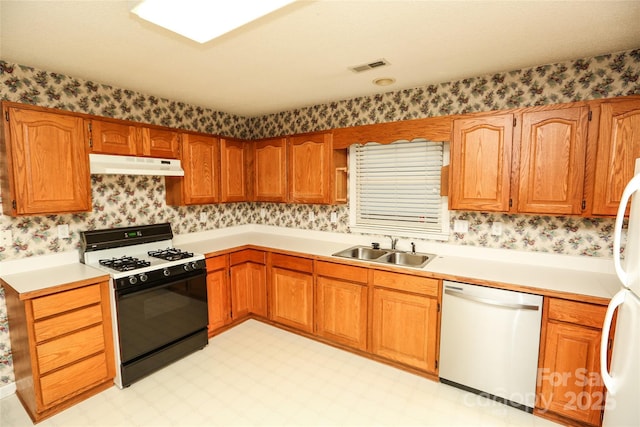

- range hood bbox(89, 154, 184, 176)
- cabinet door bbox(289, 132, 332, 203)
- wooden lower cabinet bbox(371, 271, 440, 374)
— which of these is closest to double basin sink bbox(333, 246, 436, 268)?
wooden lower cabinet bbox(371, 271, 440, 374)

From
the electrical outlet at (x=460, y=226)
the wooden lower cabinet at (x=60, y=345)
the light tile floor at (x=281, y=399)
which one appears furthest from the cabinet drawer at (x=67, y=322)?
the electrical outlet at (x=460, y=226)

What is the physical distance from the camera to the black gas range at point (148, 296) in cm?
245

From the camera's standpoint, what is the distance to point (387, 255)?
3145mm

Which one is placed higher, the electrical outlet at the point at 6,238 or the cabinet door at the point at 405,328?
the electrical outlet at the point at 6,238

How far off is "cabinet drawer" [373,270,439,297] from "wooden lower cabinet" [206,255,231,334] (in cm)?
162

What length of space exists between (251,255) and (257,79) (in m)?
1.88

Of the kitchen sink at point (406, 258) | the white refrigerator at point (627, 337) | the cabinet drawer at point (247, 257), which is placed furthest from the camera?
the cabinet drawer at point (247, 257)

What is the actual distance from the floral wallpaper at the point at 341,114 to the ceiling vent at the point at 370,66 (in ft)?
2.39

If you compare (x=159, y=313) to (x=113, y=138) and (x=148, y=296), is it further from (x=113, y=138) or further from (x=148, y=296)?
(x=113, y=138)

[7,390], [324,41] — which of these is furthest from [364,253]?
[7,390]

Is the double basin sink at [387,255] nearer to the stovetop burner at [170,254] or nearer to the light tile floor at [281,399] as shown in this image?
the light tile floor at [281,399]

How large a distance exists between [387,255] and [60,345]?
8.95 ft

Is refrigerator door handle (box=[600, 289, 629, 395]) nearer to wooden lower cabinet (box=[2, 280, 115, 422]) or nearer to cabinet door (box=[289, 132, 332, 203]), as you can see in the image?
cabinet door (box=[289, 132, 332, 203])

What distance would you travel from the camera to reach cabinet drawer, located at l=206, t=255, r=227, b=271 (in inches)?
125
